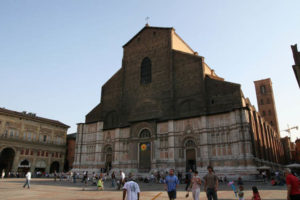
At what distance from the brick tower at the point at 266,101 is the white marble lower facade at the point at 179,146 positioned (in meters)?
52.4

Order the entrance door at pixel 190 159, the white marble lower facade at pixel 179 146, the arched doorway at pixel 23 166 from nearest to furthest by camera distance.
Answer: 1. the white marble lower facade at pixel 179 146
2. the entrance door at pixel 190 159
3. the arched doorway at pixel 23 166

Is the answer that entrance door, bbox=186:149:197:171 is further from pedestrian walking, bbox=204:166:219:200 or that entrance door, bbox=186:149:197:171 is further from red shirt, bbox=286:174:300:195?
red shirt, bbox=286:174:300:195

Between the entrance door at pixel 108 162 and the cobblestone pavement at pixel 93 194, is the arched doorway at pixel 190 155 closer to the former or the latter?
the cobblestone pavement at pixel 93 194

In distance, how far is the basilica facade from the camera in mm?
28109

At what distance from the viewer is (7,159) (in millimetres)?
44062

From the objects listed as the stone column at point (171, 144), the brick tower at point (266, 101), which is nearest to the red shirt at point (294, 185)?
the stone column at point (171, 144)

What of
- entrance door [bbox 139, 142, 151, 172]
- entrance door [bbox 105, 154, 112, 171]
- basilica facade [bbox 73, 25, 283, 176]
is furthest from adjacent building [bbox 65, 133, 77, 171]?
entrance door [bbox 139, 142, 151, 172]

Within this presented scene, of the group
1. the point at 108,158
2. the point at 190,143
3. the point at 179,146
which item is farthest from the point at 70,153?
the point at 190,143

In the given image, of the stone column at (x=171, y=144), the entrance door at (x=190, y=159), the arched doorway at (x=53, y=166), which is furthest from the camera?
the arched doorway at (x=53, y=166)

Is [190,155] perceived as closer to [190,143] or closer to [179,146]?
[190,143]

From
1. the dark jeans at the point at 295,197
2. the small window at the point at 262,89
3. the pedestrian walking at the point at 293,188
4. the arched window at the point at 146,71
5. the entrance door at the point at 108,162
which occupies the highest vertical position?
the small window at the point at 262,89

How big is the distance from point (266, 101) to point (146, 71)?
55707mm

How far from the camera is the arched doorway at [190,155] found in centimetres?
3002

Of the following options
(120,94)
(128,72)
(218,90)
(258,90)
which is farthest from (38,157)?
(258,90)
